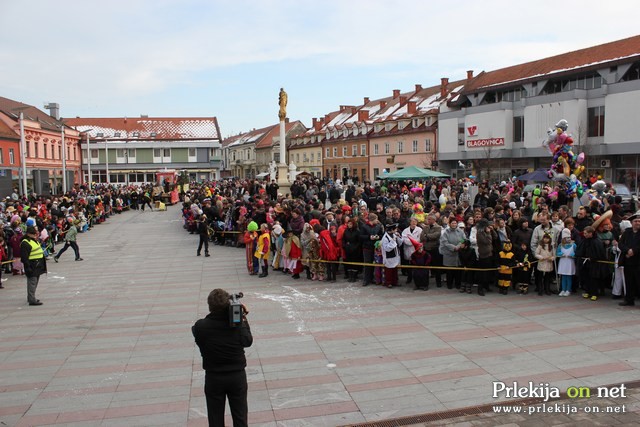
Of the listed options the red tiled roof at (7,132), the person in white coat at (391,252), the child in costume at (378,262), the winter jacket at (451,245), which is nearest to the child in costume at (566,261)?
the winter jacket at (451,245)

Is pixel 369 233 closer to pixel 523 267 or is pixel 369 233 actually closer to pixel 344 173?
pixel 523 267

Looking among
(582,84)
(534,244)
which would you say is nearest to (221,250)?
(534,244)

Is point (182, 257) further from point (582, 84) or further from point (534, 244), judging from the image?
point (582, 84)

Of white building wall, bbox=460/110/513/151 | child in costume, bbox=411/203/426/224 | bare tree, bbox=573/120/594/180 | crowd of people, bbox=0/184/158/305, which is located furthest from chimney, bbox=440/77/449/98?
child in costume, bbox=411/203/426/224

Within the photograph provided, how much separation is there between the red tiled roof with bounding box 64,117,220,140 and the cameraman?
230 ft

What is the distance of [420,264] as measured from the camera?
11797mm

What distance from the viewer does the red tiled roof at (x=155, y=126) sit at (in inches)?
2872

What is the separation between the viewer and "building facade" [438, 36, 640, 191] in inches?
1407

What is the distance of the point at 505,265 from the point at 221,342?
26.1 feet

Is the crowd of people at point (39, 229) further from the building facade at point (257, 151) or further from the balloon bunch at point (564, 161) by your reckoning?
the building facade at point (257, 151)

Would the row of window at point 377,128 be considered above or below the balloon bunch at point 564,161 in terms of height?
above

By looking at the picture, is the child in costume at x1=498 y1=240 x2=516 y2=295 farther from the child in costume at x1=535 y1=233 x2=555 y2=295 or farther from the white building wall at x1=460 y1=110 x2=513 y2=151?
the white building wall at x1=460 y1=110 x2=513 y2=151

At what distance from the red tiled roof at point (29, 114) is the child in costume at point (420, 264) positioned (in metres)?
45.6

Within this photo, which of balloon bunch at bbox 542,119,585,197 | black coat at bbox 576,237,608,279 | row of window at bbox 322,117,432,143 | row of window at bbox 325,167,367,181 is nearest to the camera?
black coat at bbox 576,237,608,279
